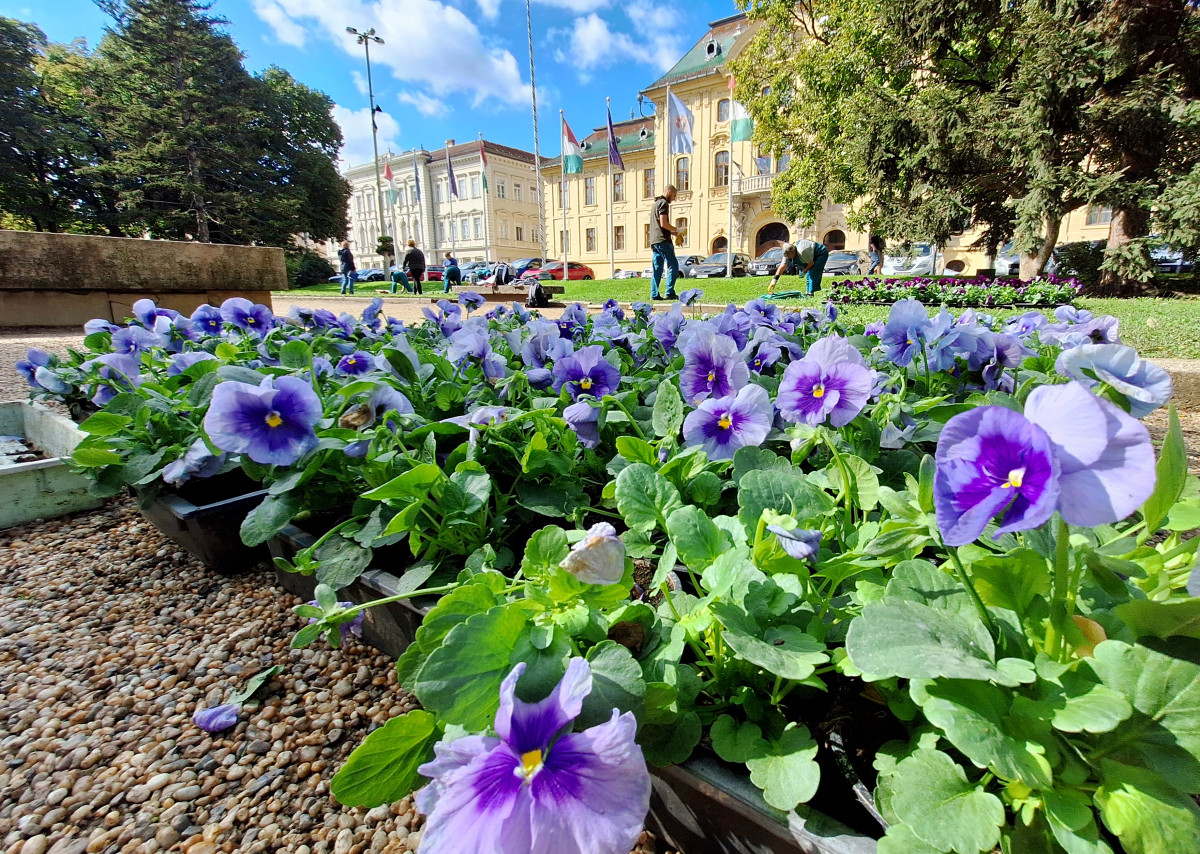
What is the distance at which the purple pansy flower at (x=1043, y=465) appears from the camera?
450mm

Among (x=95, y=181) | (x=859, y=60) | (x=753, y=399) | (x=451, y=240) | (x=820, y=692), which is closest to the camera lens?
(x=820, y=692)

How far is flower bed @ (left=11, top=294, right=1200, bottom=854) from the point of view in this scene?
49cm

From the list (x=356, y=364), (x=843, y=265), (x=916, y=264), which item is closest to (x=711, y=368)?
(x=356, y=364)

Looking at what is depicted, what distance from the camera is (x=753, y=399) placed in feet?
3.62

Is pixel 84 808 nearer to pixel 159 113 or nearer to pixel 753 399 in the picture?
pixel 753 399

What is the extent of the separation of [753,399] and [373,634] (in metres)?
0.93

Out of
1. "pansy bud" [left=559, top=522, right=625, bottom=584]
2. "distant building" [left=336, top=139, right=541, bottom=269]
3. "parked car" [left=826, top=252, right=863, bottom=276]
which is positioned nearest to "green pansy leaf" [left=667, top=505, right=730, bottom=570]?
"pansy bud" [left=559, top=522, right=625, bottom=584]

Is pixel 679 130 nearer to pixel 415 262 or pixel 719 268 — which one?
pixel 719 268

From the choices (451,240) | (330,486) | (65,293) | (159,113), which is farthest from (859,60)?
(451,240)

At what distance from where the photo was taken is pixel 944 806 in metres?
0.52

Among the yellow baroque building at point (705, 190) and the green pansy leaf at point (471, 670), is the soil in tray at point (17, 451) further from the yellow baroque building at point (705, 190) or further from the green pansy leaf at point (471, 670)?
the yellow baroque building at point (705, 190)

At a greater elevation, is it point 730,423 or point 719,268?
point 719,268

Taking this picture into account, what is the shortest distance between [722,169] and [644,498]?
3515cm

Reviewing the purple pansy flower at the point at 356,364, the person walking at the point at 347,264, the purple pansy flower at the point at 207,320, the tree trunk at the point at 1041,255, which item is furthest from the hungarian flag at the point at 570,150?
the purple pansy flower at the point at 356,364
